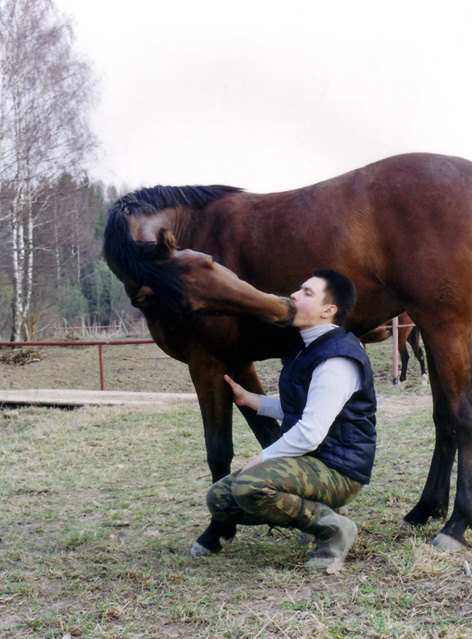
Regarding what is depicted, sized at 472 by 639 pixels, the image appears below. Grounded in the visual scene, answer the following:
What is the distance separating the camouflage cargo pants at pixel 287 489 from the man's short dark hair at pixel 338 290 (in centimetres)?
61

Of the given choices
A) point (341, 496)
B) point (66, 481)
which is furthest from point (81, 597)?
point (66, 481)

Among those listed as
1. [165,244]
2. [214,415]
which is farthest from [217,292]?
[214,415]

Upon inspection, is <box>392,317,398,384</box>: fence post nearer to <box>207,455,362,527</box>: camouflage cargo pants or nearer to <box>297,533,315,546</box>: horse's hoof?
<box>297,533,315,546</box>: horse's hoof

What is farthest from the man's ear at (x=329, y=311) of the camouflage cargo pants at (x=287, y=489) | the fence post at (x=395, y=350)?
the fence post at (x=395, y=350)

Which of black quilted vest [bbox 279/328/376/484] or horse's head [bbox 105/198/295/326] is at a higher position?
horse's head [bbox 105/198/295/326]

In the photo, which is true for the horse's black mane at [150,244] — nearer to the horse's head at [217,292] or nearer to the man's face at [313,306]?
the horse's head at [217,292]

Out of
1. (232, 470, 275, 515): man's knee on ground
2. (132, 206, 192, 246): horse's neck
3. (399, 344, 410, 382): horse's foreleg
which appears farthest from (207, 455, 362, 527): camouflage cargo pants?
(399, 344, 410, 382): horse's foreleg

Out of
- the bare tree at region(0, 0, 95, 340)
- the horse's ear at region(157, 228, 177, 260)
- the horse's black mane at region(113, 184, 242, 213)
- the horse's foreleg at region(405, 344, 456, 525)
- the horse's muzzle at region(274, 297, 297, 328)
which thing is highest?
the bare tree at region(0, 0, 95, 340)

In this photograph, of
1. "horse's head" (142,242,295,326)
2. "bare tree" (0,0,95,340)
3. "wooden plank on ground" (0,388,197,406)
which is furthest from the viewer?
"bare tree" (0,0,95,340)

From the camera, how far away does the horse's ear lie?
85.2 inches

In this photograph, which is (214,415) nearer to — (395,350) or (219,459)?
(219,459)

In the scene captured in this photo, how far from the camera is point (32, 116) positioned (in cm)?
1433

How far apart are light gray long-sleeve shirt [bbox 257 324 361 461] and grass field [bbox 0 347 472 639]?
1.57 ft

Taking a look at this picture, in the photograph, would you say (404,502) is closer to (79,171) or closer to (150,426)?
(150,426)
